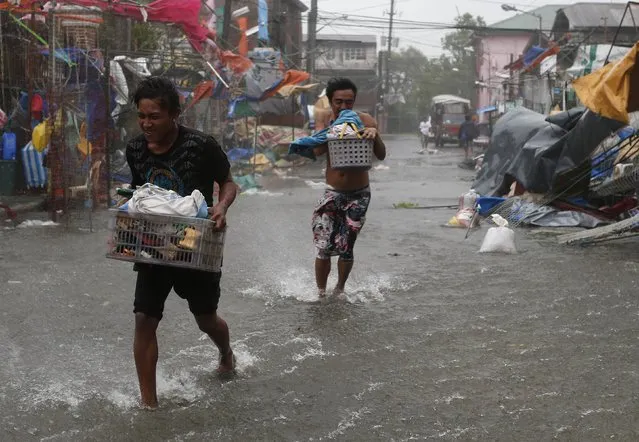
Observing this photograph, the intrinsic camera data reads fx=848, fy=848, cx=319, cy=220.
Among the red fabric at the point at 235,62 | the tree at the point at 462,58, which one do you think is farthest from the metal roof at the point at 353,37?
the red fabric at the point at 235,62

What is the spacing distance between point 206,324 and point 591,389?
205 centimetres

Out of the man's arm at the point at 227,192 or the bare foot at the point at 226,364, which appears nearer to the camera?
the man's arm at the point at 227,192

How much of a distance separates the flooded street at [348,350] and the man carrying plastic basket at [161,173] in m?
0.32

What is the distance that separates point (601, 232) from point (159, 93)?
6887 mm

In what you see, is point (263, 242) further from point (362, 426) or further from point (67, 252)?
point (362, 426)

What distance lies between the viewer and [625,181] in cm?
1024

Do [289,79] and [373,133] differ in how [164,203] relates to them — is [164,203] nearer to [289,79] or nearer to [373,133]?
[373,133]

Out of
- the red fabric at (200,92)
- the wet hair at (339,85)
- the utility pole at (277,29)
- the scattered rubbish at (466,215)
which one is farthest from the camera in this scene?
the utility pole at (277,29)

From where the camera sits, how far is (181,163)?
13.5 ft

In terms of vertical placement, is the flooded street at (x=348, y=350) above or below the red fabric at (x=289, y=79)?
below

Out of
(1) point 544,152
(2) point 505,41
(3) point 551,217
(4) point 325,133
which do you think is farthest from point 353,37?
(4) point 325,133

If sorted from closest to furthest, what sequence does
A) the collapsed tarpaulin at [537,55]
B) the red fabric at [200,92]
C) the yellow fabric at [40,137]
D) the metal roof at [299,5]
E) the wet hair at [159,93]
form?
the wet hair at [159,93] → the yellow fabric at [40,137] → the red fabric at [200,92] → the collapsed tarpaulin at [537,55] → the metal roof at [299,5]

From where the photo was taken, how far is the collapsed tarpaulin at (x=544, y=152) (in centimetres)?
1145

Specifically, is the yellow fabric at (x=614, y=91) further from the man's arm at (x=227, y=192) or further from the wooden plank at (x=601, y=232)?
the man's arm at (x=227, y=192)
